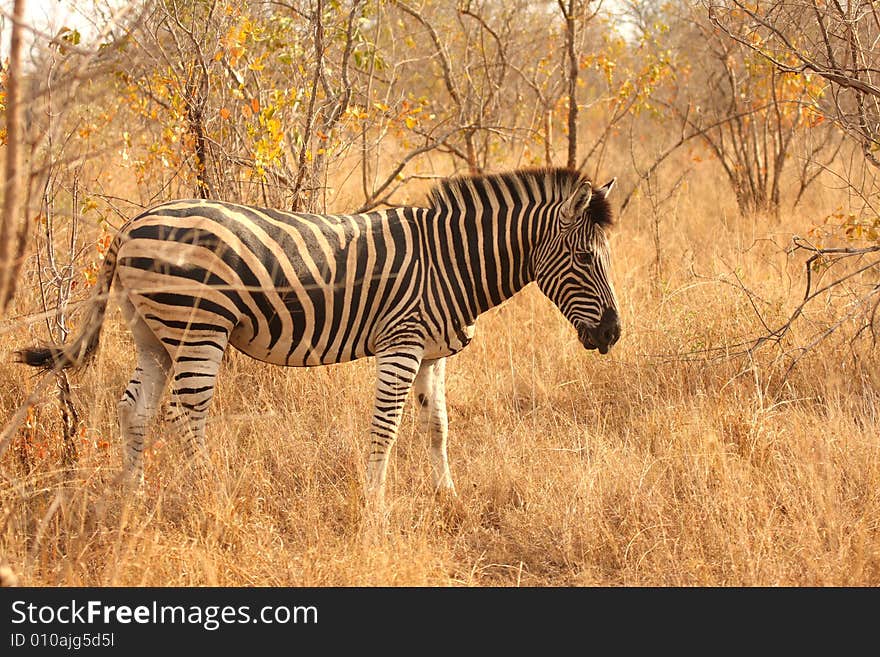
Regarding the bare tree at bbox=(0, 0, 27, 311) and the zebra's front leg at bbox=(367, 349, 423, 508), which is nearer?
the bare tree at bbox=(0, 0, 27, 311)

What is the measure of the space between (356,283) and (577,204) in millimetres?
1213

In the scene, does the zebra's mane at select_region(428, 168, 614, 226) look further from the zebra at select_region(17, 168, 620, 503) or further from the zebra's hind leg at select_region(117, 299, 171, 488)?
the zebra's hind leg at select_region(117, 299, 171, 488)

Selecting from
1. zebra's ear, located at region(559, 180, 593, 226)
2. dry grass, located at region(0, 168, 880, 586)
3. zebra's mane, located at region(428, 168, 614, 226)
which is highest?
zebra's mane, located at region(428, 168, 614, 226)

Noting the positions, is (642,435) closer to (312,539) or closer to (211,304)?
(312,539)

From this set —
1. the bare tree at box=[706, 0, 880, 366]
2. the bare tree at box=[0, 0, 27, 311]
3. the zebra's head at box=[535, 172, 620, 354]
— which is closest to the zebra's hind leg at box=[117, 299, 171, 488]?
the zebra's head at box=[535, 172, 620, 354]

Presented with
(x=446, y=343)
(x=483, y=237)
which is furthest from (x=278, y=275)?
(x=483, y=237)

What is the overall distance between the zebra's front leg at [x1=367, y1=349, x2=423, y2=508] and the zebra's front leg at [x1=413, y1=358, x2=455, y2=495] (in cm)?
38

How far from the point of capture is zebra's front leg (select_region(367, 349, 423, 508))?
467 centimetres

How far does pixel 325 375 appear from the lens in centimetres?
616

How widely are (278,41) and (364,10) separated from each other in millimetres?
707

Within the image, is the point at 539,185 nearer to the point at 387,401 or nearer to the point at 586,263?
the point at 586,263

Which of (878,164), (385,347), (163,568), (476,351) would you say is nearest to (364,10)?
(476,351)

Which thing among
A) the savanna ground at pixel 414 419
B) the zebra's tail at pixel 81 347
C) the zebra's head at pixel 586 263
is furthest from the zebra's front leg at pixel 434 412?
the zebra's tail at pixel 81 347
